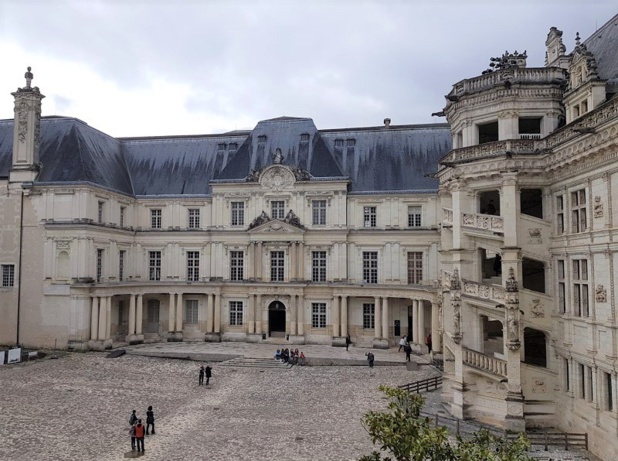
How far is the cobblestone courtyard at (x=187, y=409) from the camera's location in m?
17.8

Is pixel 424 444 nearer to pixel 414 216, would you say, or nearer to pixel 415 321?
pixel 415 321

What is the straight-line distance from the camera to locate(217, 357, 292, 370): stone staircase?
3270cm

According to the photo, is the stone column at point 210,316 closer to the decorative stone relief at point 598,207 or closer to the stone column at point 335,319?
the stone column at point 335,319

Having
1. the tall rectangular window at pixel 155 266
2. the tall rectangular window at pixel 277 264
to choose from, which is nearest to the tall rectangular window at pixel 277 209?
the tall rectangular window at pixel 277 264

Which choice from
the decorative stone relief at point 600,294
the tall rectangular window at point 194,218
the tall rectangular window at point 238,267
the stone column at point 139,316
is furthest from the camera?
the tall rectangular window at point 194,218

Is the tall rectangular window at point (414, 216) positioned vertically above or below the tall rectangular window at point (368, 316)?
above

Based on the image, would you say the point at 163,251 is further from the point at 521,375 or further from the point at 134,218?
the point at 521,375

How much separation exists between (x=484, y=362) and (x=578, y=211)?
24.0ft

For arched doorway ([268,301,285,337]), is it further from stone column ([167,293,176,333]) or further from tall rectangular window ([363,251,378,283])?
stone column ([167,293,176,333])

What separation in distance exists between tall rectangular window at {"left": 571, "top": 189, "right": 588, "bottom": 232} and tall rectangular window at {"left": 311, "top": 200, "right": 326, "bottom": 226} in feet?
78.0

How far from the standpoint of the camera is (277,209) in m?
41.8

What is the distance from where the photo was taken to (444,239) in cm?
2722

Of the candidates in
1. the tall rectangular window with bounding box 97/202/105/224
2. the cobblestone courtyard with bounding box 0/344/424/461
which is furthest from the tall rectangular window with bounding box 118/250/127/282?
the cobblestone courtyard with bounding box 0/344/424/461

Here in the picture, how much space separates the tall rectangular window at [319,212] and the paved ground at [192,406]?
1093 cm
